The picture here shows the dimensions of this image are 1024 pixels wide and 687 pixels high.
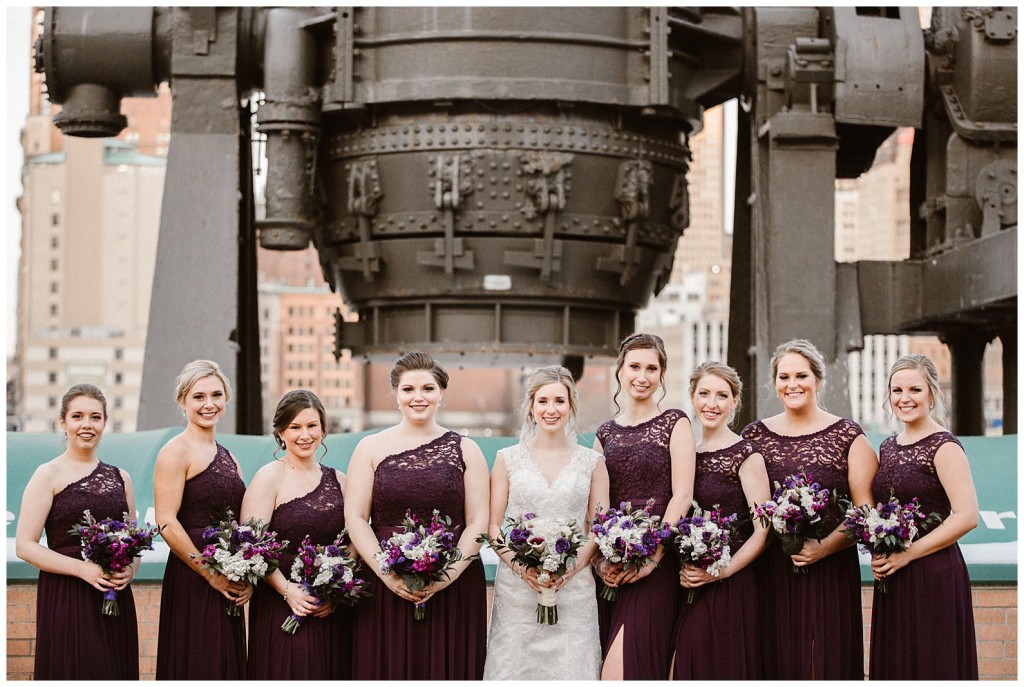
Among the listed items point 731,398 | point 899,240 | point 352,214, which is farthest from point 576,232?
point 899,240

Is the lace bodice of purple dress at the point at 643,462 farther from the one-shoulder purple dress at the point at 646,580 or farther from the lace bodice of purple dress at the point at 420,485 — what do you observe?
the lace bodice of purple dress at the point at 420,485

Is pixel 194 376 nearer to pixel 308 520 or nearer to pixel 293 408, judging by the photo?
pixel 293 408

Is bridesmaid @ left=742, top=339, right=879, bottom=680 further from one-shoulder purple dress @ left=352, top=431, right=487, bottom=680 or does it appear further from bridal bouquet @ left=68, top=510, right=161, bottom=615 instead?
bridal bouquet @ left=68, top=510, right=161, bottom=615

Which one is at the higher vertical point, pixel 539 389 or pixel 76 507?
pixel 539 389

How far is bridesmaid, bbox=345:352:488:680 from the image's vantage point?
258 inches

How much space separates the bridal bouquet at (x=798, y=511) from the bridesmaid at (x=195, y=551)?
101 inches

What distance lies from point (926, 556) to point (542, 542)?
1868 millimetres

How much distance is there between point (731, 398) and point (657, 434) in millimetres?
440

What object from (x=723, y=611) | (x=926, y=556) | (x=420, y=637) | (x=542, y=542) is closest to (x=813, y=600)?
(x=723, y=611)

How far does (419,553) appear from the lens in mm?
6285

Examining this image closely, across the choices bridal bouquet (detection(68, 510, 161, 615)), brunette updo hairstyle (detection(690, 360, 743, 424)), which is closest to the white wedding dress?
brunette updo hairstyle (detection(690, 360, 743, 424))

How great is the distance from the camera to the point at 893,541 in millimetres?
6453

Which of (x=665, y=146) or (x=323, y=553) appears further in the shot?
(x=665, y=146)

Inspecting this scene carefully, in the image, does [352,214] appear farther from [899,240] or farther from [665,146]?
[899,240]
